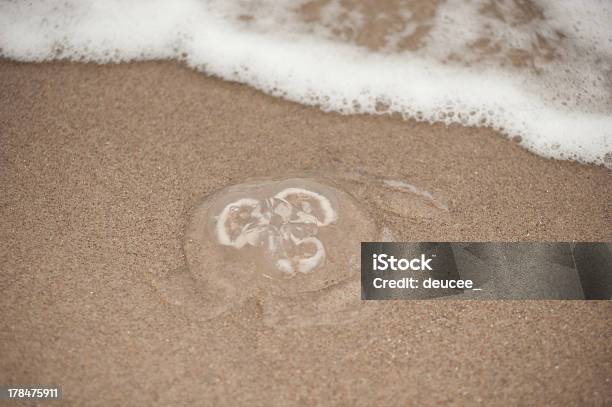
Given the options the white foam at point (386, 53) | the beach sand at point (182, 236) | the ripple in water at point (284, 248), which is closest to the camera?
the beach sand at point (182, 236)

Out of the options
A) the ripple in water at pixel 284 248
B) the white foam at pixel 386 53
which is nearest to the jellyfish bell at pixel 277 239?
the ripple in water at pixel 284 248

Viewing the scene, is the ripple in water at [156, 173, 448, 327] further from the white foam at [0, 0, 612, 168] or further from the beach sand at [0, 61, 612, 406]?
the white foam at [0, 0, 612, 168]

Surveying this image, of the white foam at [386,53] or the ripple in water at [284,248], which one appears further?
the white foam at [386,53]

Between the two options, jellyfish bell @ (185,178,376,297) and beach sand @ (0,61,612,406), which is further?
jellyfish bell @ (185,178,376,297)

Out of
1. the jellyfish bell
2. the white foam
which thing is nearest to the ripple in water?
the jellyfish bell

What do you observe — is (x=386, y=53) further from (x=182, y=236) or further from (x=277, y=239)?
(x=182, y=236)

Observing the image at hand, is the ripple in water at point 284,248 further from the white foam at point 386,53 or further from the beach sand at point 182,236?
the white foam at point 386,53

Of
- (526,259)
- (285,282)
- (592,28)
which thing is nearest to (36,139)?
(285,282)

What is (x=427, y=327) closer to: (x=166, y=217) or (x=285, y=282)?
(x=285, y=282)
